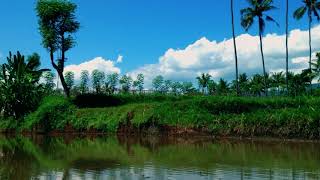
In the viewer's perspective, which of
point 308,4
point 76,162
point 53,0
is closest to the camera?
point 76,162

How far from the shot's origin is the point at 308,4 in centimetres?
5519

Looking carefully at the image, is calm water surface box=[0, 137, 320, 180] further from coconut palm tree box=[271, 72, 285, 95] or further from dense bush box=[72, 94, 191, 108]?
coconut palm tree box=[271, 72, 285, 95]

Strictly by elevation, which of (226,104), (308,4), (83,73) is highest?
(308,4)

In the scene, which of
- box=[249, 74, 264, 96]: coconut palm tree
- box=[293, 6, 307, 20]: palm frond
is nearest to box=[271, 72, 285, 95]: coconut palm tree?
box=[249, 74, 264, 96]: coconut palm tree

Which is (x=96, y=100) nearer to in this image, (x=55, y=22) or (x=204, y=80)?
(x=55, y=22)

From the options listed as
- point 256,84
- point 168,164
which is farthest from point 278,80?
point 168,164

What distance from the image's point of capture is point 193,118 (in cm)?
3516

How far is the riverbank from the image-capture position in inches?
1227

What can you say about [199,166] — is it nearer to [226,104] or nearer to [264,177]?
[264,177]

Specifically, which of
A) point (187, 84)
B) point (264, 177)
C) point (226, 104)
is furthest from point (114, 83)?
point (264, 177)

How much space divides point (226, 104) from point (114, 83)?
4248cm

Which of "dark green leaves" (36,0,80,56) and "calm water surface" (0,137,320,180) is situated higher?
"dark green leaves" (36,0,80,56)

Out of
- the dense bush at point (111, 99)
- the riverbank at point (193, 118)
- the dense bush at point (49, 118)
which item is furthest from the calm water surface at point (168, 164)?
the dense bush at point (111, 99)

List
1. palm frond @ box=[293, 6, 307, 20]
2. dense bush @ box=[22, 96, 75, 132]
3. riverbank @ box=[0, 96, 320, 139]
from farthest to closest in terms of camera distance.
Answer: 1. palm frond @ box=[293, 6, 307, 20]
2. dense bush @ box=[22, 96, 75, 132]
3. riverbank @ box=[0, 96, 320, 139]
